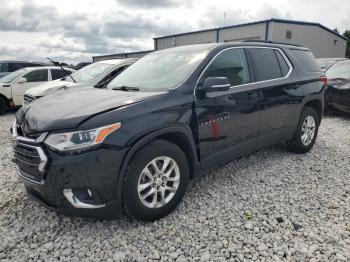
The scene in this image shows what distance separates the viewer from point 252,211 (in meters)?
3.33

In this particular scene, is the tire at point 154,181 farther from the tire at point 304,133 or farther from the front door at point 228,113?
the tire at point 304,133

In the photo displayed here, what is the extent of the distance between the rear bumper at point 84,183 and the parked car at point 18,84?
8.08 meters

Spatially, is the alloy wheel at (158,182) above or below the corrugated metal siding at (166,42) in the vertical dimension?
below

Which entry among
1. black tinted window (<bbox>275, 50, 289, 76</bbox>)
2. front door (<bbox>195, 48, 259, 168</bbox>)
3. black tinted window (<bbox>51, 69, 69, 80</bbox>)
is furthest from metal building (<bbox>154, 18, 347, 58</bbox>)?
front door (<bbox>195, 48, 259, 168</bbox>)

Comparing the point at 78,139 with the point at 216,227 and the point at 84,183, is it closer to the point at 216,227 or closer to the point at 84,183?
the point at 84,183

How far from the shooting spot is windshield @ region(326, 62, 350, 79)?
838 centimetres

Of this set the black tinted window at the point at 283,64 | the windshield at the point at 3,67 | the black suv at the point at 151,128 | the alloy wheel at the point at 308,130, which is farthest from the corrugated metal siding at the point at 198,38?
the black suv at the point at 151,128

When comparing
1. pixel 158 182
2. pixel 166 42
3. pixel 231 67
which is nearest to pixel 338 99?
pixel 231 67

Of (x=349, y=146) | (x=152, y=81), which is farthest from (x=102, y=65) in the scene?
(x=349, y=146)

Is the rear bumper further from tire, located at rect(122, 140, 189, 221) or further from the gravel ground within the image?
the gravel ground

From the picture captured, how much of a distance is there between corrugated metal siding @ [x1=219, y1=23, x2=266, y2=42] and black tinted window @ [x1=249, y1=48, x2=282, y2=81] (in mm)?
17258

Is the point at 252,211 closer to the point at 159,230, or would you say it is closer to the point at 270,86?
the point at 159,230

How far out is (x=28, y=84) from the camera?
987 centimetres

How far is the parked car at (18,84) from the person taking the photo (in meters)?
9.67
